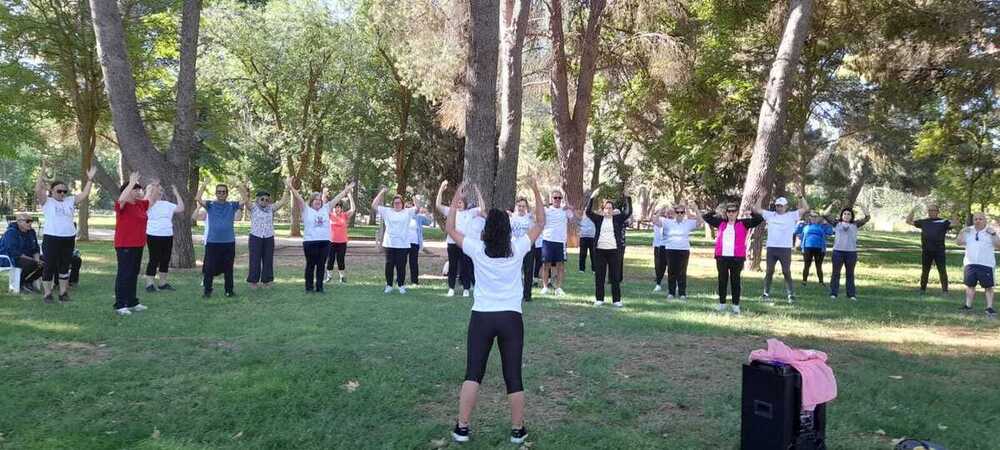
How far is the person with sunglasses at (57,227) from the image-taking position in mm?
9703

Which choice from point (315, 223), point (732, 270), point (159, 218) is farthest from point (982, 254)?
point (159, 218)

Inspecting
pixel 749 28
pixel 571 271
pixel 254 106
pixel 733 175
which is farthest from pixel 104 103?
pixel 733 175

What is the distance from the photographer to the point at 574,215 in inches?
545

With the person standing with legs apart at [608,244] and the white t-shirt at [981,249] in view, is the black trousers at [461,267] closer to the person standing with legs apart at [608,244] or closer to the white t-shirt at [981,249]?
the person standing with legs apart at [608,244]

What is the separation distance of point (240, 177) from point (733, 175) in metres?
28.7

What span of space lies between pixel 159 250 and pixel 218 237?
1078 mm

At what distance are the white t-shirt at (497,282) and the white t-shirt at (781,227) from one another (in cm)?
843

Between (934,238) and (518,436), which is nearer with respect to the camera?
(518,436)

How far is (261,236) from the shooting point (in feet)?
38.5

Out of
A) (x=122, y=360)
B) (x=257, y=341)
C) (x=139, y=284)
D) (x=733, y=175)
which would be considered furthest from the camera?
(x=733, y=175)

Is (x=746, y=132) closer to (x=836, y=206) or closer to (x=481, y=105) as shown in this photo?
(x=481, y=105)

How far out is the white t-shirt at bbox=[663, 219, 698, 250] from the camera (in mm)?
11656

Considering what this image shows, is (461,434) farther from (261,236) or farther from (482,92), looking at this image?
(261,236)

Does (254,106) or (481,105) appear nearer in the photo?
(481,105)
